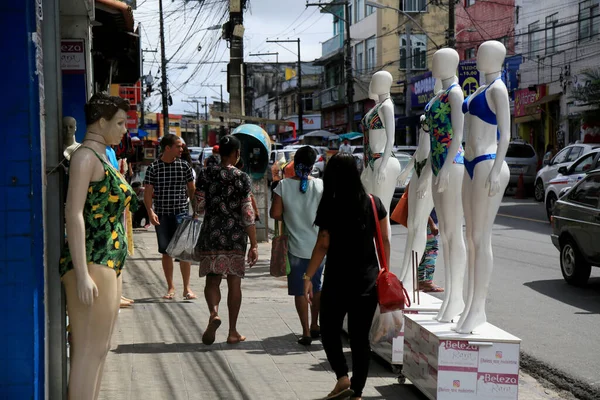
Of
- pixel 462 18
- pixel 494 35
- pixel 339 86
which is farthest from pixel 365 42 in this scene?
pixel 494 35

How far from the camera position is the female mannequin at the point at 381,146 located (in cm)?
782

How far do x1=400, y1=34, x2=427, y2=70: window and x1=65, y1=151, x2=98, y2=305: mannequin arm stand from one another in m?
46.8

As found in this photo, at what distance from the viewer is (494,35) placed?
38.2 metres

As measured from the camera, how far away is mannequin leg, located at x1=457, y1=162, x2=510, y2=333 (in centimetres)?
573

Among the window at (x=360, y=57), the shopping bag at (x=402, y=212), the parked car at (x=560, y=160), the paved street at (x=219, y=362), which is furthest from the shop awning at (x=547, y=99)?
the shopping bag at (x=402, y=212)

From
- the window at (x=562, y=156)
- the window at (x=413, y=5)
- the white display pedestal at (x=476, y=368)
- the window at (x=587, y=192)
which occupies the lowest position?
the white display pedestal at (x=476, y=368)

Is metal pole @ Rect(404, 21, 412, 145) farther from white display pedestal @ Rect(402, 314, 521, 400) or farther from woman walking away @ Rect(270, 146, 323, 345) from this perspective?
white display pedestal @ Rect(402, 314, 521, 400)

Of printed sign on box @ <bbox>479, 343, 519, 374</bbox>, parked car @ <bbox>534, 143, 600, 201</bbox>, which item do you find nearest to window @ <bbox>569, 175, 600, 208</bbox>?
printed sign on box @ <bbox>479, 343, 519, 374</bbox>

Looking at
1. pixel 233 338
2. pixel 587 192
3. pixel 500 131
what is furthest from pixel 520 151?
pixel 500 131

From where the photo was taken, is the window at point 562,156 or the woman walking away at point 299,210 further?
the window at point 562,156

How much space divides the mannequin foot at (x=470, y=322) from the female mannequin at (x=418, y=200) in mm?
1486

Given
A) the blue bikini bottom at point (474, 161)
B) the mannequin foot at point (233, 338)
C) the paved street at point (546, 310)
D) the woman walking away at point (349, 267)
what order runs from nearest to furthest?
the woman walking away at point (349, 267) < the blue bikini bottom at point (474, 161) < the paved street at point (546, 310) < the mannequin foot at point (233, 338)

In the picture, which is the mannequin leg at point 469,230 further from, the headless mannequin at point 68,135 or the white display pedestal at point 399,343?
the headless mannequin at point 68,135

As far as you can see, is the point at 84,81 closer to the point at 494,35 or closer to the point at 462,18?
the point at 494,35
